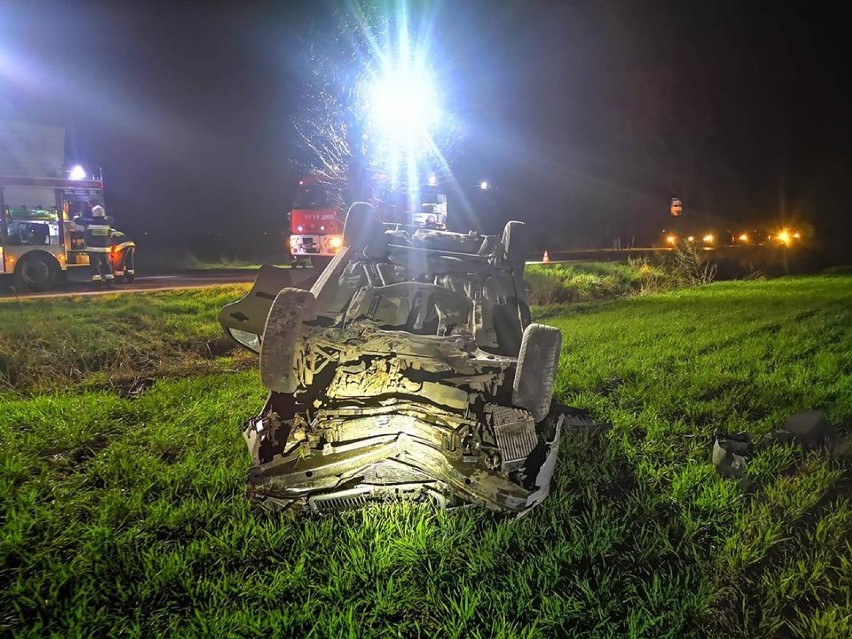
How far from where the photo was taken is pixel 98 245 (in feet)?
39.7

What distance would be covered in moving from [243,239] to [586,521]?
94.1 ft

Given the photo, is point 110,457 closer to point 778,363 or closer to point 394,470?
point 394,470

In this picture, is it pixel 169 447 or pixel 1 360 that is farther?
pixel 1 360

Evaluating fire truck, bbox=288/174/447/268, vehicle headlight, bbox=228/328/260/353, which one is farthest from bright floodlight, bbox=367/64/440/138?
vehicle headlight, bbox=228/328/260/353

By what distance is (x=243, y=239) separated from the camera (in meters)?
29.6

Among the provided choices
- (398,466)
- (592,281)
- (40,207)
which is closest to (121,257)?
(40,207)

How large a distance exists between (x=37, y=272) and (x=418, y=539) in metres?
11.8

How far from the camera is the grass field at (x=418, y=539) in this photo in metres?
2.45

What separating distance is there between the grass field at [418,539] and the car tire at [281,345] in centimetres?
69

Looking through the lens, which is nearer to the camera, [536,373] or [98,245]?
[536,373]

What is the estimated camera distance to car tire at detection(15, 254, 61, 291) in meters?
11.5

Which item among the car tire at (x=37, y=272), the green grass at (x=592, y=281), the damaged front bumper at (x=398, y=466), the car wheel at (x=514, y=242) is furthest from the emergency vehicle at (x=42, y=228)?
the damaged front bumper at (x=398, y=466)

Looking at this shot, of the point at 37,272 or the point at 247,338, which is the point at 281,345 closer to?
the point at 247,338

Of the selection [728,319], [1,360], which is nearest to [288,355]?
[1,360]
